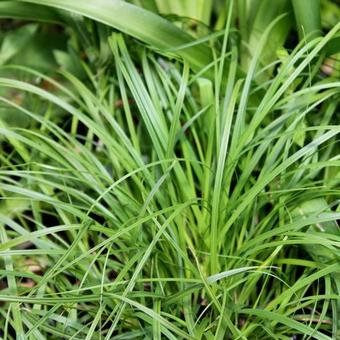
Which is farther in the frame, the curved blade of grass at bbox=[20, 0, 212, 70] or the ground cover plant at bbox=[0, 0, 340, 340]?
the curved blade of grass at bbox=[20, 0, 212, 70]

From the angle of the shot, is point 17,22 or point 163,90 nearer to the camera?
point 163,90

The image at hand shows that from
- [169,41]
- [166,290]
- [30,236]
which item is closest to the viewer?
[30,236]

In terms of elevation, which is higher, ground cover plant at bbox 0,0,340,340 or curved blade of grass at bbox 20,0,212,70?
curved blade of grass at bbox 20,0,212,70

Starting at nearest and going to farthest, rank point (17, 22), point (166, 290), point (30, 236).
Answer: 1. point (30, 236)
2. point (166, 290)
3. point (17, 22)

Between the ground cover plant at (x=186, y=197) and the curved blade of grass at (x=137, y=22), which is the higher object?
the curved blade of grass at (x=137, y=22)

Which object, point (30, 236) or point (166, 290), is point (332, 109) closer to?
point (166, 290)

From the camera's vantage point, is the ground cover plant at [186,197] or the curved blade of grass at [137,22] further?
the curved blade of grass at [137,22]

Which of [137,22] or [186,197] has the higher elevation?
[137,22]

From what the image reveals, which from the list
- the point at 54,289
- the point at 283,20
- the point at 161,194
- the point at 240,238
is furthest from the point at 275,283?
the point at 283,20
